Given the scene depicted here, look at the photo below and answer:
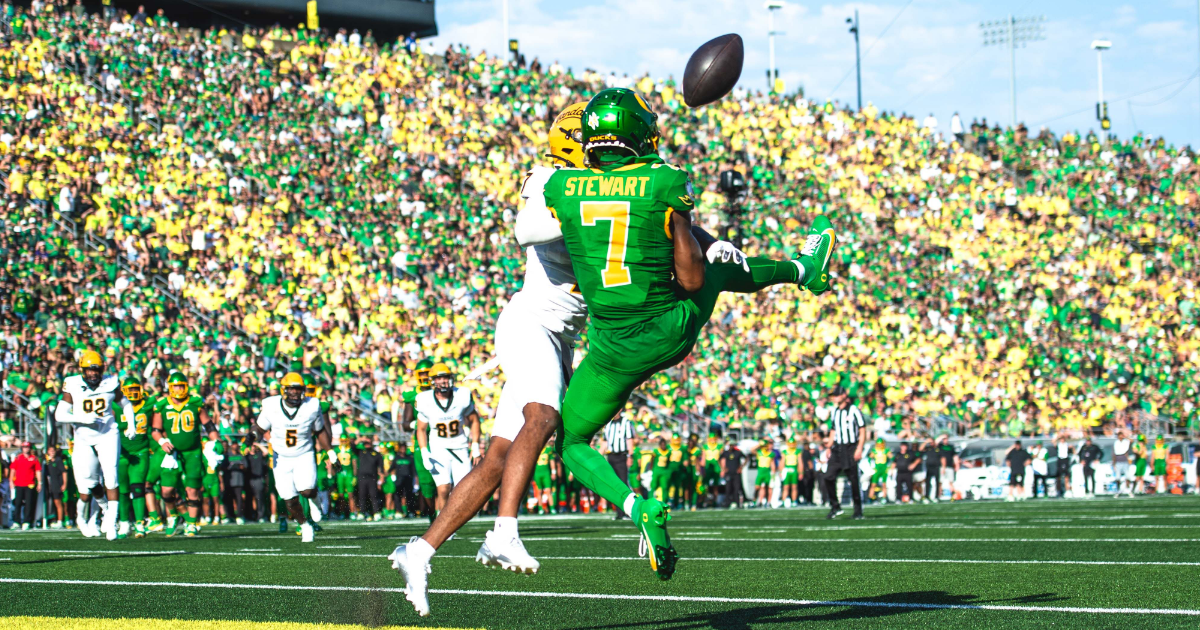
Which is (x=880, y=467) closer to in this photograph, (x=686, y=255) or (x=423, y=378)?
(x=423, y=378)

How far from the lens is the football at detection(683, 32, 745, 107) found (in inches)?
229

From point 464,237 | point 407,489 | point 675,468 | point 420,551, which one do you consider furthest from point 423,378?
point 464,237

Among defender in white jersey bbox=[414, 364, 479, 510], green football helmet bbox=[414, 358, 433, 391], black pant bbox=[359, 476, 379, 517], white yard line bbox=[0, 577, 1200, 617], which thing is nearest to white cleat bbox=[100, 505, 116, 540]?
defender in white jersey bbox=[414, 364, 479, 510]

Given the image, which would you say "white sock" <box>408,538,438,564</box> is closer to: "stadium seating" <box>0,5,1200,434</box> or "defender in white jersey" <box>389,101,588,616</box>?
"defender in white jersey" <box>389,101,588,616</box>

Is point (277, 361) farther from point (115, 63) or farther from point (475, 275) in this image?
point (115, 63)

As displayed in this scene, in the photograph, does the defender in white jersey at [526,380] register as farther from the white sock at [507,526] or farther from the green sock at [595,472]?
the green sock at [595,472]

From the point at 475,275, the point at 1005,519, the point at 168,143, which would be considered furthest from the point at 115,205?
the point at 1005,519

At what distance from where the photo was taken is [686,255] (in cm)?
452

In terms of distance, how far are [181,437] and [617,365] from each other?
9.58 metres

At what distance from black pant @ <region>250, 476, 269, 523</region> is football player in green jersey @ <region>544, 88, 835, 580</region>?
46.7 feet

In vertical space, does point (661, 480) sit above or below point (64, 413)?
below

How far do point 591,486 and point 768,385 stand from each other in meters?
20.6

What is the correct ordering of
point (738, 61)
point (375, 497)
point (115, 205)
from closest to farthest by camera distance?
point (738, 61)
point (375, 497)
point (115, 205)

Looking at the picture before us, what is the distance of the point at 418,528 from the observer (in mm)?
14297
